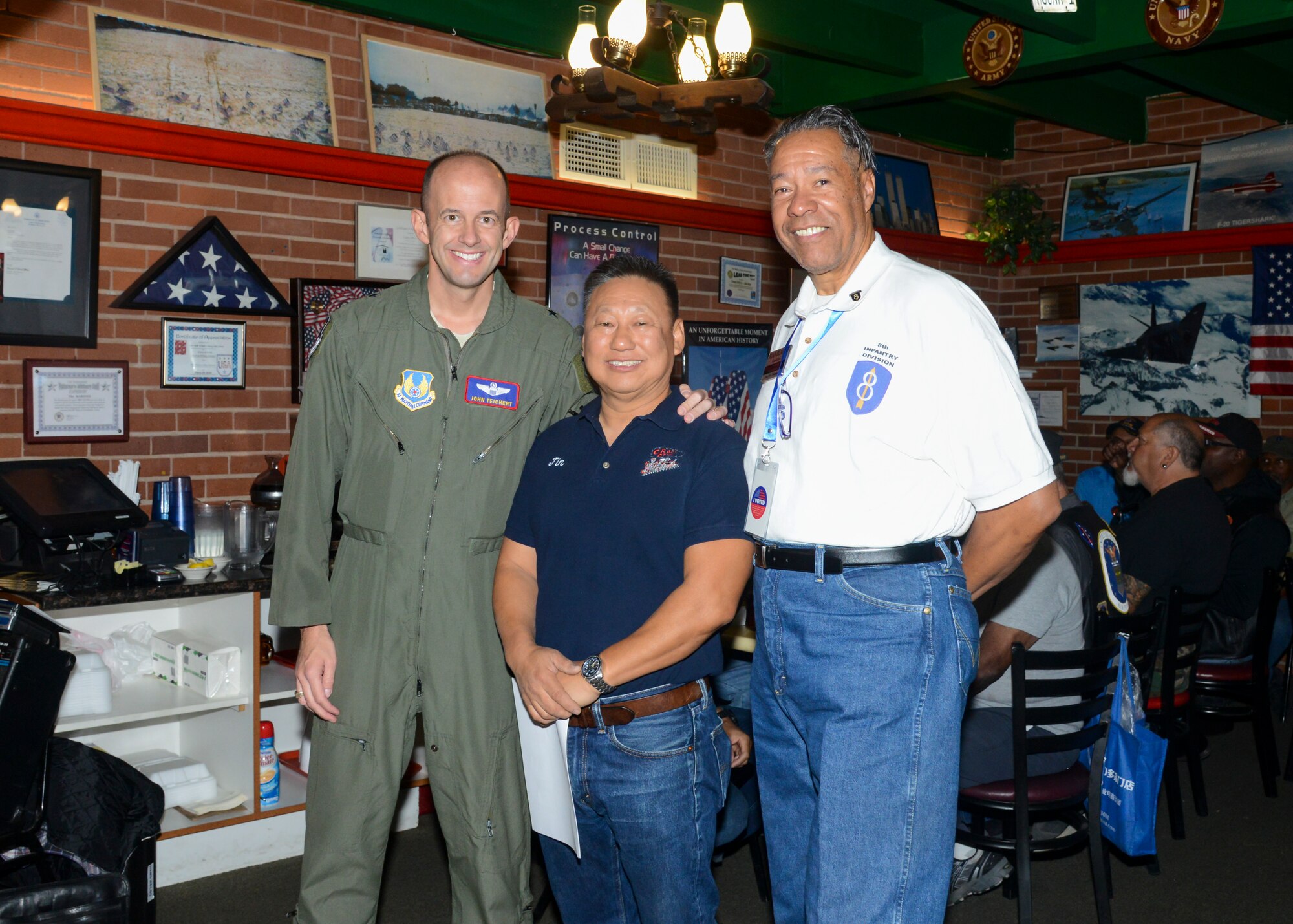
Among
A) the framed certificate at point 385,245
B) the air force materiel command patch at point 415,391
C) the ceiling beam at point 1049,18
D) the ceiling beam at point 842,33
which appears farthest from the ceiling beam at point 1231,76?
Result: the air force materiel command patch at point 415,391

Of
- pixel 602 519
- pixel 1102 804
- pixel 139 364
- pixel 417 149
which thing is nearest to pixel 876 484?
pixel 602 519

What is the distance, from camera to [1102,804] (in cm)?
304

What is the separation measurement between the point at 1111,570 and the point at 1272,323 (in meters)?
4.30

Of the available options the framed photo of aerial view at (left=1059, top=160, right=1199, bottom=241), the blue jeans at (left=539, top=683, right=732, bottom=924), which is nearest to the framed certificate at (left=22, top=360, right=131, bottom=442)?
the blue jeans at (left=539, top=683, right=732, bottom=924)

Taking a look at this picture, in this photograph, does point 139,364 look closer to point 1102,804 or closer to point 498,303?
point 498,303

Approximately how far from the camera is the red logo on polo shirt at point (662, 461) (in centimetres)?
206

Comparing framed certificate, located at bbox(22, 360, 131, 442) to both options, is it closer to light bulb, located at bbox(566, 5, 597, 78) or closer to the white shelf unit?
the white shelf unit

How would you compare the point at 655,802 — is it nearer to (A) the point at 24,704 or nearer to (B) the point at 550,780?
(B) the point at 550,780

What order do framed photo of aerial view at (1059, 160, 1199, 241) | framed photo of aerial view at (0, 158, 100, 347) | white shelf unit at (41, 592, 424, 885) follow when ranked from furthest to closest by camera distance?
framed photo of aerial view at (1059, 160, 1199, 241) → framed photo of aerial view at (0, 158, 100, 347) → white shelf unit at (41, 592, 424, 885)

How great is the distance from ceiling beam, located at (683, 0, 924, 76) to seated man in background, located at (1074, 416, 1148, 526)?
7.42ft

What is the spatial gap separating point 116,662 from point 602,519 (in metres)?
2.40

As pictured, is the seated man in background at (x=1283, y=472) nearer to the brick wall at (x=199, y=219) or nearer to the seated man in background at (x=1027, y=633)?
the seated man in background at (x=1027, y=633)

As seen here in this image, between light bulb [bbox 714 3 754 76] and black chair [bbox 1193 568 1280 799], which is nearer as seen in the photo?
light bulb [bbox 714 3 754 76]

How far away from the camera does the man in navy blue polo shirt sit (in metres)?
2.01
